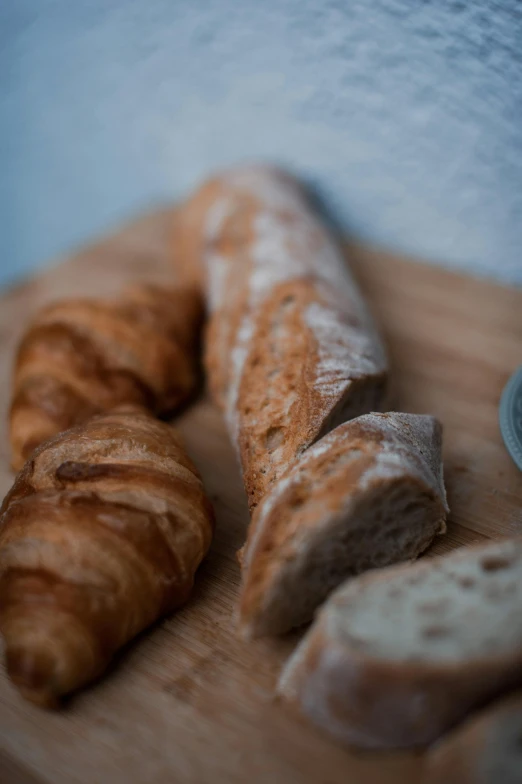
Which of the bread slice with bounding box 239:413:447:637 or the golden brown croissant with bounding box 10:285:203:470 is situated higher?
the bread slice with bounding box 239:413:447:637

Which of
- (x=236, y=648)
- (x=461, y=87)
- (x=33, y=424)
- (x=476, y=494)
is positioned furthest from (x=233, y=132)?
(x=236, y=648)

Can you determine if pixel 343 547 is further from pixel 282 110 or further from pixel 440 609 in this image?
pixel 282 110

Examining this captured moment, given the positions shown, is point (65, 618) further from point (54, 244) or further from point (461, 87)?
point (54, 244)

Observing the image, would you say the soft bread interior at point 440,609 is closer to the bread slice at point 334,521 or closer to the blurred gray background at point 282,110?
the bread slice at point 334,521

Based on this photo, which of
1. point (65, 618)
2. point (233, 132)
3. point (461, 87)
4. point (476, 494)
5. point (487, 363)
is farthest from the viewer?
point (233, 132)

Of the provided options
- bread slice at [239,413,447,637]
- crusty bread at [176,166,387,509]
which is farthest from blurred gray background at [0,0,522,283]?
bread slice at [239,413,447,637]

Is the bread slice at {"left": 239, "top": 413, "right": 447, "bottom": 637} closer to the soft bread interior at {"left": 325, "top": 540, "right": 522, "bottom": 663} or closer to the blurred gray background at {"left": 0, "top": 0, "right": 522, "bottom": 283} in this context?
the soft bread interior at {"left": 325, "top": 540, "right": 522, "bottom": 663}

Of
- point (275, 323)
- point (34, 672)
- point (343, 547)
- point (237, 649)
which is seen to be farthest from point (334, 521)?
point (275, 323)
